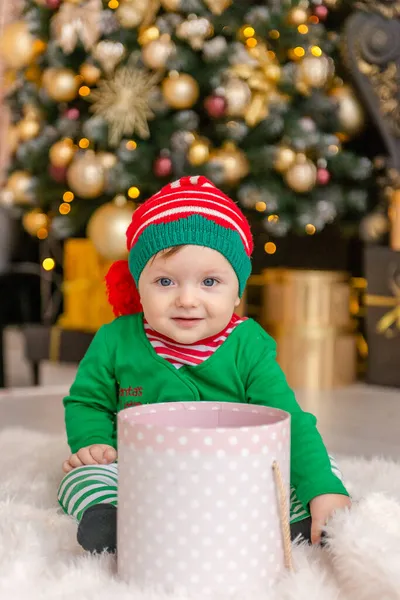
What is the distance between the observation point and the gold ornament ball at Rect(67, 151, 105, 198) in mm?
2623

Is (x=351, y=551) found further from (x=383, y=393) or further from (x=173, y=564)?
(x=383, y=393)

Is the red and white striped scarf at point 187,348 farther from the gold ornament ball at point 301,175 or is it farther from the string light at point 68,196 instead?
the string light at point 68,196

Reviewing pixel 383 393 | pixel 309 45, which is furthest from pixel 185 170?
pixel 383 393

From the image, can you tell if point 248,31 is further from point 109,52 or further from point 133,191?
point 133,191

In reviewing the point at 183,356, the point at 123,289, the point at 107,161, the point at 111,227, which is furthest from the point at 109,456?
the point at 107,161

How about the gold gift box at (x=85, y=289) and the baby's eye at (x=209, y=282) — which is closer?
the baby's eye at (x=209, y=282)

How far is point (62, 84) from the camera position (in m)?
2.71

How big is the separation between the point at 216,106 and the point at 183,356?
1554mm

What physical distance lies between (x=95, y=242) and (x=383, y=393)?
1008 mm

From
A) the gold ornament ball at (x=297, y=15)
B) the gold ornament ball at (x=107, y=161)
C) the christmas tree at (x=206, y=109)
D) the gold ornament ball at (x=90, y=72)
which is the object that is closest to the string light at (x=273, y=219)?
the christmas tree at (x=206, y=109)

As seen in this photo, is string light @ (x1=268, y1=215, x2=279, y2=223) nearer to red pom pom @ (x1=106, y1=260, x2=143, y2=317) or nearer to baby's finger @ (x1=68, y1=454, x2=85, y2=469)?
red pom pom @ (x1=106, y1=260, x2=143, y2=317)

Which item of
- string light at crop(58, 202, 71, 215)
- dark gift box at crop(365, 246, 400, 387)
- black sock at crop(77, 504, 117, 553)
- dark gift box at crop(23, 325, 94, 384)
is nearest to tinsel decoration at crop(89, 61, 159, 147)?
string light at crop(58, 202, 71, 215)

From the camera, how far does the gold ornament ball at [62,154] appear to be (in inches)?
106

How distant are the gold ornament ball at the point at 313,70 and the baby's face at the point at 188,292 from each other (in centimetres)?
166
